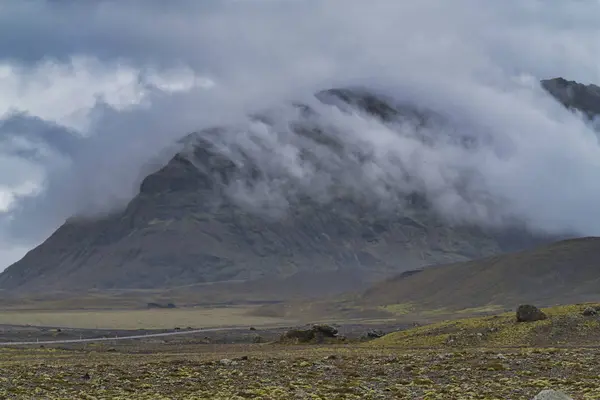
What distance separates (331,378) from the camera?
1475 inches

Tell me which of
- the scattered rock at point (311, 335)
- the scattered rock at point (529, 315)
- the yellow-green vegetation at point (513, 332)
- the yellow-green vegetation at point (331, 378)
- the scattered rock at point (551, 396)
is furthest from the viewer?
the scattered rock at point (311, 335)

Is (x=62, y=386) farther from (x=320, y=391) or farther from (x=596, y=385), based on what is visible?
(x=596, y=385)

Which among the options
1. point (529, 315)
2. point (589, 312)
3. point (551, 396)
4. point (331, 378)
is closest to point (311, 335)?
point (529, 315)

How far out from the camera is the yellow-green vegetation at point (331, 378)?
104ft

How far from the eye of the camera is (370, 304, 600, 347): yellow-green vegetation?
6156 cm

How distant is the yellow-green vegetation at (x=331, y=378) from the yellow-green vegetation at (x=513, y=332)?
14025 mm

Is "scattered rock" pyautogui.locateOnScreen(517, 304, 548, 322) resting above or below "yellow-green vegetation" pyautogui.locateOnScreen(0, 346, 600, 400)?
above

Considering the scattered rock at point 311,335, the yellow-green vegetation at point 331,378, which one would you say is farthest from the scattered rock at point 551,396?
the scattered rock at point 311,335

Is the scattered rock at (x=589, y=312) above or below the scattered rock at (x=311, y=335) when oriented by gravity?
above

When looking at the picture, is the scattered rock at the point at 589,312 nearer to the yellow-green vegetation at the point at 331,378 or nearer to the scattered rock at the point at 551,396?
the yellow-green vegetation at the point at 331,378

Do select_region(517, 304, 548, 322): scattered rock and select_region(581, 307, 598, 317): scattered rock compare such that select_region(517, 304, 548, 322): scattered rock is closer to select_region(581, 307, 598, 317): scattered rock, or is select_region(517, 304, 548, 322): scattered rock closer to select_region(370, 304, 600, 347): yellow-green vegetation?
select_region(370, 304, 600, 347): yellow-green vegetation

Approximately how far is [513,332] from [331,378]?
30934 mm

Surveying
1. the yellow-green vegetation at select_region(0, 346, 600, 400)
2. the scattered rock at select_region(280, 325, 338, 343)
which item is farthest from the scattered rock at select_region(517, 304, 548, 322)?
the scattered rock at select_region(280, 325, 338, 343)

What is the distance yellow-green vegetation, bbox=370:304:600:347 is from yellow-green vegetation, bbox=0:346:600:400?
1402 centimetres
